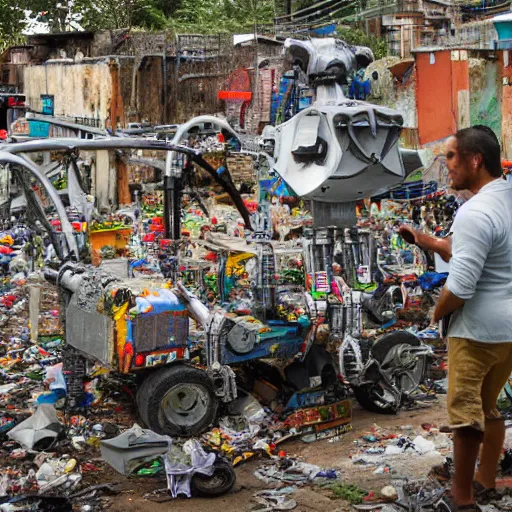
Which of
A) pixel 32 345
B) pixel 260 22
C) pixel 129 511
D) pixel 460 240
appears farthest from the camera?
pixel 260 22

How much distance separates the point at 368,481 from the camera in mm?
5449

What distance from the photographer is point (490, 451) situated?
4.47 meters

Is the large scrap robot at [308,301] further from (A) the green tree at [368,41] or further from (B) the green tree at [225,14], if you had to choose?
(B) the green tree at [225,14]

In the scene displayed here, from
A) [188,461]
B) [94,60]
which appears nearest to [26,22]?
[94,60]

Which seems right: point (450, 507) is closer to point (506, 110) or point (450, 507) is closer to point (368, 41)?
point (506, 110)

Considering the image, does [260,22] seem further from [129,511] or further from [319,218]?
[129,511]

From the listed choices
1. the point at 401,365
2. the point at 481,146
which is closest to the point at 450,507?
the point at 481,146

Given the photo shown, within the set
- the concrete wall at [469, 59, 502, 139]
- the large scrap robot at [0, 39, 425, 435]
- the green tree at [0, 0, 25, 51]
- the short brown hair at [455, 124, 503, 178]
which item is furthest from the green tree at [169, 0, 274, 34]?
the short brown hair at [455, 124, 503, 178]

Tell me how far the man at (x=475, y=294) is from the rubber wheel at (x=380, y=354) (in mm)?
2594

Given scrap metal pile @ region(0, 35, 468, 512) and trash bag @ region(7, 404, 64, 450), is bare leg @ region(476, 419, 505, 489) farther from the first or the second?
trash bag @ region(7, 404, 64, 450)

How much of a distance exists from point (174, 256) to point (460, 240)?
5.99 metres

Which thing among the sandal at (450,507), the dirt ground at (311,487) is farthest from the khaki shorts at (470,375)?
the dirt ground at (311,487)

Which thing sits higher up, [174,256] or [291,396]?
[174,256]

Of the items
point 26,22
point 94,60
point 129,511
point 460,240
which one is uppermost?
point 26,22
